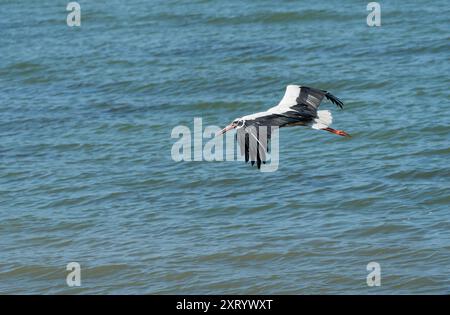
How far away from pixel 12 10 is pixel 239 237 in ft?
58.2

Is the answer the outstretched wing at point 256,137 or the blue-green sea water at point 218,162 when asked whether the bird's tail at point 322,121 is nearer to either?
the outstretched wing at point 256,137

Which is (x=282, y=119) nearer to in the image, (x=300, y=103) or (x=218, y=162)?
(x=300, y=103)

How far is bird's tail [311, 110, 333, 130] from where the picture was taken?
42.5ft

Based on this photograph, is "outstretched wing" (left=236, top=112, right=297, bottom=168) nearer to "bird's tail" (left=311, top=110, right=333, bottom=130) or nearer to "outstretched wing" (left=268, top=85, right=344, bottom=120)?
"outstretched wing" (left=268, top=85, right=344, bottom=120)

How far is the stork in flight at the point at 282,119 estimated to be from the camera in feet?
37.0

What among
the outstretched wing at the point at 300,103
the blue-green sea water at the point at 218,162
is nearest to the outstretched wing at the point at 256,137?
the outstretched wing at the point at 300,103

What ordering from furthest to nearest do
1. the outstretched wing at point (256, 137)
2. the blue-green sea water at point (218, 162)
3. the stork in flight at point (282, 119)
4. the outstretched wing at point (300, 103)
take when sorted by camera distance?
1. the blue-green sea water at point (218, 162)
2. the outstretched wing at point (300, 103)
3. the stork in flight at point (282, 119)
4. the outstretched wing at point (256, 137)

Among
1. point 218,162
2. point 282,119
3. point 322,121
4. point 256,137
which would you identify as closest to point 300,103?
point 322,121

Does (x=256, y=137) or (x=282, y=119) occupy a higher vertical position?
(x=282, y=119)

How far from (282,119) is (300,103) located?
0.97 meters

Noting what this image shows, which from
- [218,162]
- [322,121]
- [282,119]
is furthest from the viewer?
[218,162]

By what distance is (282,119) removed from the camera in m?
12.4

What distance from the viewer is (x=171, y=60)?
24.1 m
